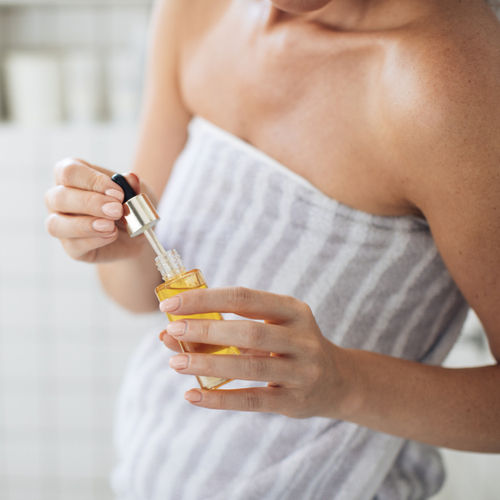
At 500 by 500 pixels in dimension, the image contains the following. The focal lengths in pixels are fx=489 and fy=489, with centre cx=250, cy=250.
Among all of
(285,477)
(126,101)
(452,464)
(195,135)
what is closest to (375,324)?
(285,477)

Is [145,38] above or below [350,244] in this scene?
above

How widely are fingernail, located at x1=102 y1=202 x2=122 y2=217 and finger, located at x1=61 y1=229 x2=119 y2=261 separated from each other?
35mm

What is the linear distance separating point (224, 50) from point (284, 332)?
→ 1.39ft

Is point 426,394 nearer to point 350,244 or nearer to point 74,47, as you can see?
point 350,244

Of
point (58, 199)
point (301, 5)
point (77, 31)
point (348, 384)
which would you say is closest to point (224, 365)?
point (348, 384)

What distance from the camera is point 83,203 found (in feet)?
1.42

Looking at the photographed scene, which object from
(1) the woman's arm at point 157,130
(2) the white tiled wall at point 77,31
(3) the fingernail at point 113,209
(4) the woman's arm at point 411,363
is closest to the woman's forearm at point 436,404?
(4) the woman's arm at point 411,363

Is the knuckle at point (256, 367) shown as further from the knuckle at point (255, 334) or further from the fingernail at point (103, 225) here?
the fingernail at point (103, 225)

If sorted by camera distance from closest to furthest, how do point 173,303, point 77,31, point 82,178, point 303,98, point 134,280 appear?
1. point 173,303
2. point 82,178
3. point 303,98
4. point 134,280
5. point 77,31

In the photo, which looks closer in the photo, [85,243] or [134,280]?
[85,243]

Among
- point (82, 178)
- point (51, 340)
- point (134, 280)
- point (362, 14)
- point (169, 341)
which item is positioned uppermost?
point (362, 14)

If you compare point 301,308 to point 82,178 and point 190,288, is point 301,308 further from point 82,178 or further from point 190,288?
point 82,178

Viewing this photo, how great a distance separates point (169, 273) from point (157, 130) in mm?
Answer: 385

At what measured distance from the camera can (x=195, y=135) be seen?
26.1 inches
